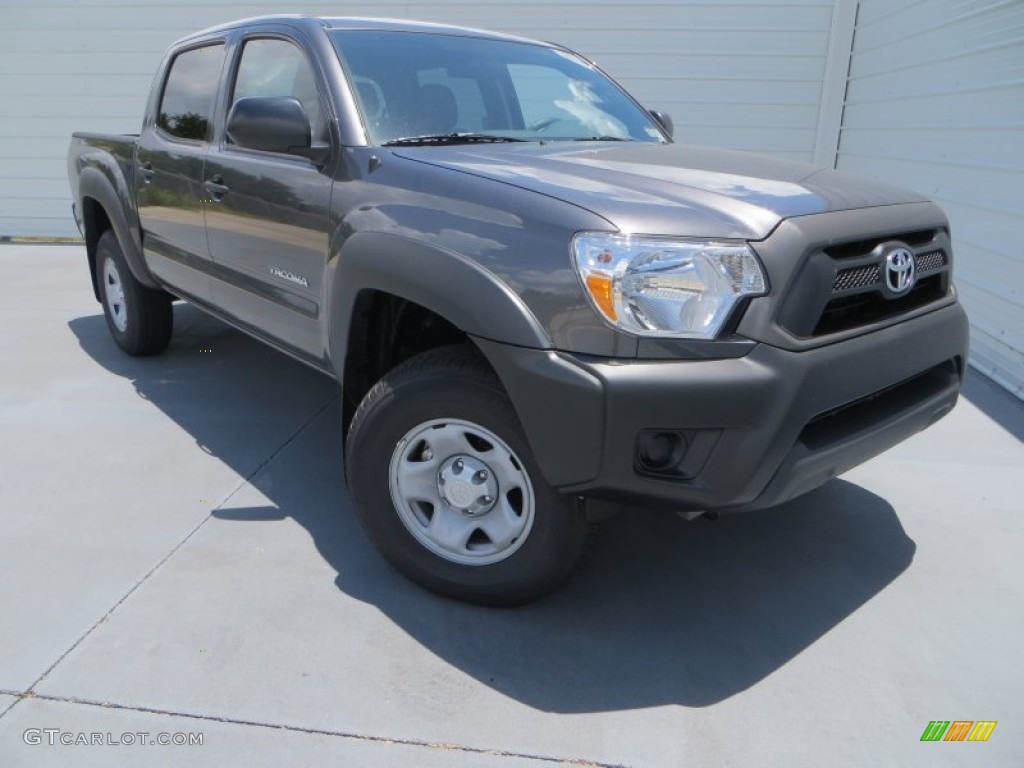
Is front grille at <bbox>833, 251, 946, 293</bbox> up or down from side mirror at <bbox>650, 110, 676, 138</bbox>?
down

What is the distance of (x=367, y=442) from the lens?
8.54 ft

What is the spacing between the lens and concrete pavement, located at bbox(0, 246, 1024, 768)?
81.8 inches

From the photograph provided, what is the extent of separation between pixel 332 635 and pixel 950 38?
6.10 metres

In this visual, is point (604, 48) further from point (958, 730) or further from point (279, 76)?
point (958, 730)

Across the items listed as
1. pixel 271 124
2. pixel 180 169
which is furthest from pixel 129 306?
pixel 271 124

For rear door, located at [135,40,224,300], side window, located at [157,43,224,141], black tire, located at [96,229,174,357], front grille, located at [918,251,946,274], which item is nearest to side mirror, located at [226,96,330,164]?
rear door, located at [135,40,224,300]

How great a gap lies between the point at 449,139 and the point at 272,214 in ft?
2.60

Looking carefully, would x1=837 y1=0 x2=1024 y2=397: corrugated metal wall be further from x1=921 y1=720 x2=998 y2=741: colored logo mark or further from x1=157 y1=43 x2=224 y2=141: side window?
x1=157 y1=43 x2=224 y2=141: side window

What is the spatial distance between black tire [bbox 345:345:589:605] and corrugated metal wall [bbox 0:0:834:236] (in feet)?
22.7

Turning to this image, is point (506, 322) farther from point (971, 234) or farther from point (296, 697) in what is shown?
point (971, 234)

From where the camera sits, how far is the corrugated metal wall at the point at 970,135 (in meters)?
5.02

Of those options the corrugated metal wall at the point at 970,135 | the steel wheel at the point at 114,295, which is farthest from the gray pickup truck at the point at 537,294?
the corrugated metal wall at the point at 970,135

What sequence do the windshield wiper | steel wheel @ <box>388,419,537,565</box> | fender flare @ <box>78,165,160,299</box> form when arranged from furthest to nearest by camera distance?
1. fender flare @ <box>78,165,160,299</box>
2. the windshield wiper
3. steel wheel @ <box>388,419,537,565</box>

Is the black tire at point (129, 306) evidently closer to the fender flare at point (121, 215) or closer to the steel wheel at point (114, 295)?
the steel wheel at point (114, 295)
